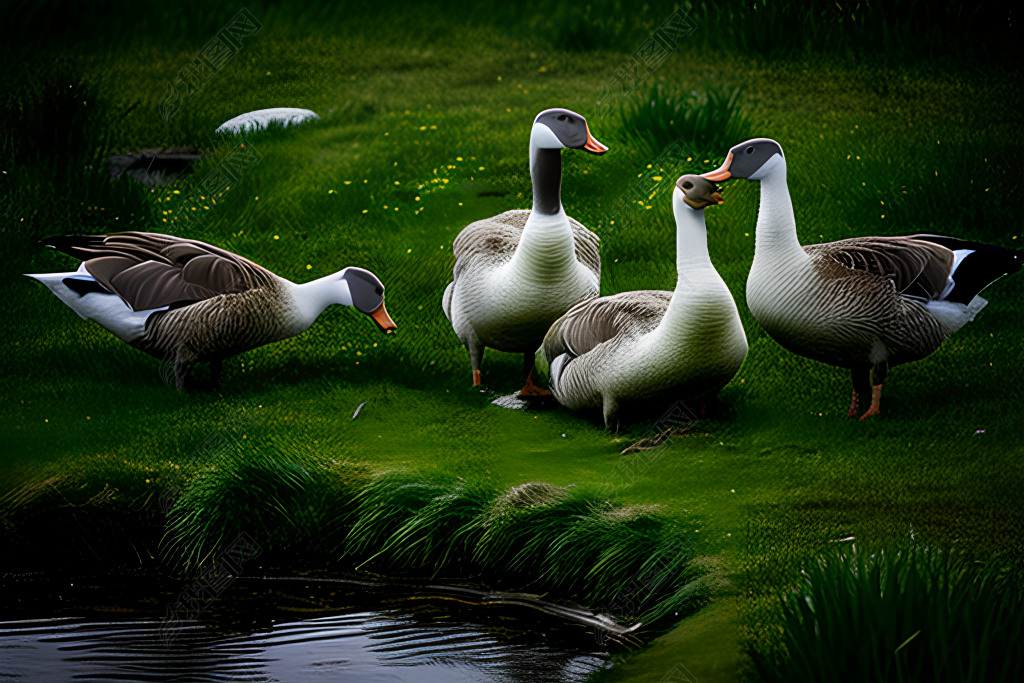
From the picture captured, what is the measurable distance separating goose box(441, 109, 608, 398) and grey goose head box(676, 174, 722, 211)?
0.93 meters

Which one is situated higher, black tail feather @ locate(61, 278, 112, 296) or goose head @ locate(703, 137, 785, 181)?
goose head @ locate(703, 137, 785, 181)

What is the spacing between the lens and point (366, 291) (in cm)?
891

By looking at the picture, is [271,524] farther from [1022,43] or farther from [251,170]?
[1022,43]

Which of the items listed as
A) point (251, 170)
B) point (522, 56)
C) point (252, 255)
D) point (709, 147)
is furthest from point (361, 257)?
point (522, 56)

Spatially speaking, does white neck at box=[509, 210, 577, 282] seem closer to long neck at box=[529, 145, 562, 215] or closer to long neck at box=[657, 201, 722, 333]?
long neck at box=[529, 145, 562, 215]

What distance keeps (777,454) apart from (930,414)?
1135 millimetres

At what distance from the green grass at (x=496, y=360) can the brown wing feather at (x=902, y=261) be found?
2.77 ft

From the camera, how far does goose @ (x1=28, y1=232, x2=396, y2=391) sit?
871cm

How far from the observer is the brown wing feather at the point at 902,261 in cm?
786

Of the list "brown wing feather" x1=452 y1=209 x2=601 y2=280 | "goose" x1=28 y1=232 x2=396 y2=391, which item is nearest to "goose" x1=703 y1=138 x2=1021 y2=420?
"brown wing feather" x1=452 y1=209 x2=601 y2=280

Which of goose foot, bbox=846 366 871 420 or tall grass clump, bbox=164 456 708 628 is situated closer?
tall grass clump, bbox=164 456 708 628

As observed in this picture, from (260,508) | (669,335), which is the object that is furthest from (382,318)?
(669,335)

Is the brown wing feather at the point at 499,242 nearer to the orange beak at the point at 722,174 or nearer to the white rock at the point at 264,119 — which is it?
the orange beak at the point at 722,174

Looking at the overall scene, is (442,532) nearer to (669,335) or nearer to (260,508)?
(260,508)
